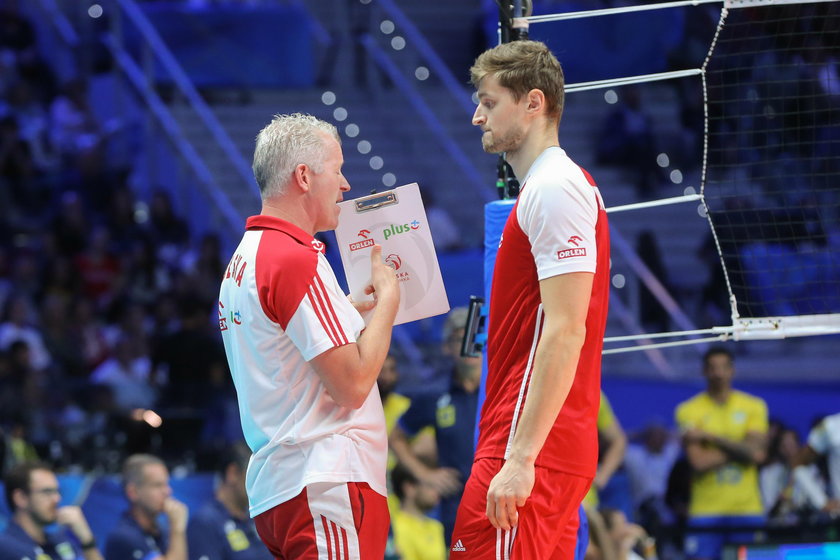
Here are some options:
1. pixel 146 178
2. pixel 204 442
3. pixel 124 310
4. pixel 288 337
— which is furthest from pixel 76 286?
pixel 288 337

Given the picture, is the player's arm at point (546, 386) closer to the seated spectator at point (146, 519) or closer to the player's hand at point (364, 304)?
the player's hand at point (364, 304)

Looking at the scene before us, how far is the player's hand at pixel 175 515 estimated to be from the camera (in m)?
6.75

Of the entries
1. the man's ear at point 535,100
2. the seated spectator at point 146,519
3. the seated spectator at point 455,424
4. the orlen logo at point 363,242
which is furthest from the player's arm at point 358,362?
the seated spectator at point 146,519

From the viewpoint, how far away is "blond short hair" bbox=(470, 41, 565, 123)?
3.52 m

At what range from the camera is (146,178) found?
1198 cm

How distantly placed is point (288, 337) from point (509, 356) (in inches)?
25.1

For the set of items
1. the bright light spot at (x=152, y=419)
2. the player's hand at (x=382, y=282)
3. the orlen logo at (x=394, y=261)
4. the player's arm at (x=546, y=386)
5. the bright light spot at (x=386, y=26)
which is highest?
the bright light spot at (x=386, y=26)

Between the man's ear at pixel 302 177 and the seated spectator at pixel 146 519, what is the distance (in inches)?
141

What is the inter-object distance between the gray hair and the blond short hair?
0.54 metres

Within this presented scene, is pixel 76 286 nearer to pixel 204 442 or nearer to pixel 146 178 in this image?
pixel 146 178

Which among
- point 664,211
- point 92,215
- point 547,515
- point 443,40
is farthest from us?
point 443,40

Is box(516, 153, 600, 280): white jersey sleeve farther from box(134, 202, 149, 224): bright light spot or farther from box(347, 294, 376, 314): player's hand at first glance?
box(134, 202, 149, 224): bright light spot

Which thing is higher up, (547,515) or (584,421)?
(584,421)

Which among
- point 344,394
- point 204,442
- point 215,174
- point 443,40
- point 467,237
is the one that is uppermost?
point 443,40
